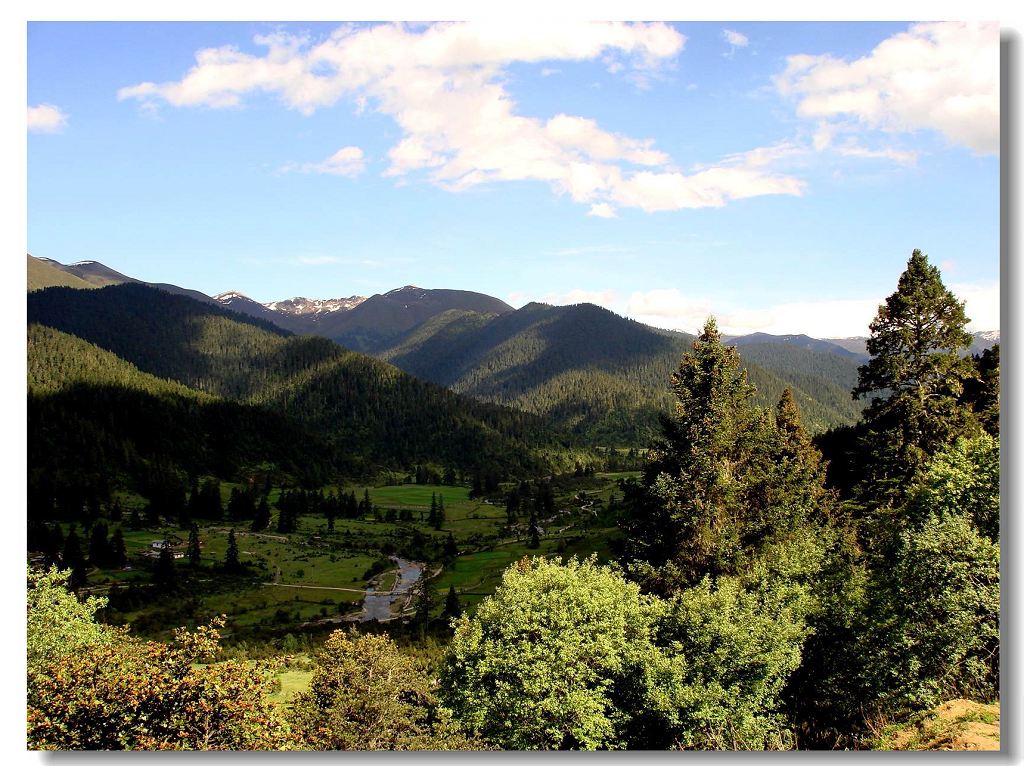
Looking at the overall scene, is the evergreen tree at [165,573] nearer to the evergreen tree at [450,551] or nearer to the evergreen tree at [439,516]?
the evergreen tree at [450,551]

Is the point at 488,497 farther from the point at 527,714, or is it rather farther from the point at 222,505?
the point at 527,714

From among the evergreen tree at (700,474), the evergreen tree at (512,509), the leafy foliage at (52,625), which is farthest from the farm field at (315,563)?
the leafy foliage at (52,625)

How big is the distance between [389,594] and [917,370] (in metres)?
76.1

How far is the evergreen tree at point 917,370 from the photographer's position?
85.9 ft

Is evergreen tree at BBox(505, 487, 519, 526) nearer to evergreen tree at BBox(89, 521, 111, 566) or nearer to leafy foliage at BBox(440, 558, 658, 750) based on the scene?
evergreen tree at BBox(89, 521, 111, 566)

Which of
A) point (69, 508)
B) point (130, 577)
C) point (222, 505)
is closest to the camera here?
point (130, 577)

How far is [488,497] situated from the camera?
172000mm

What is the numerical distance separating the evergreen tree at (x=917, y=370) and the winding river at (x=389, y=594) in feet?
205

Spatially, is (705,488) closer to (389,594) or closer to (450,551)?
(389,594)

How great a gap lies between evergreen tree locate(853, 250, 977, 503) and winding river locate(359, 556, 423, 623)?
62608mm

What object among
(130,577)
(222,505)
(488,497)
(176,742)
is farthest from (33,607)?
(488,497)

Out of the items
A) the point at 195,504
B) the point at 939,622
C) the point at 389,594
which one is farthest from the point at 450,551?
the point at 939,622

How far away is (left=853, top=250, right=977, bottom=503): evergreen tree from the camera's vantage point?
2617 cm
